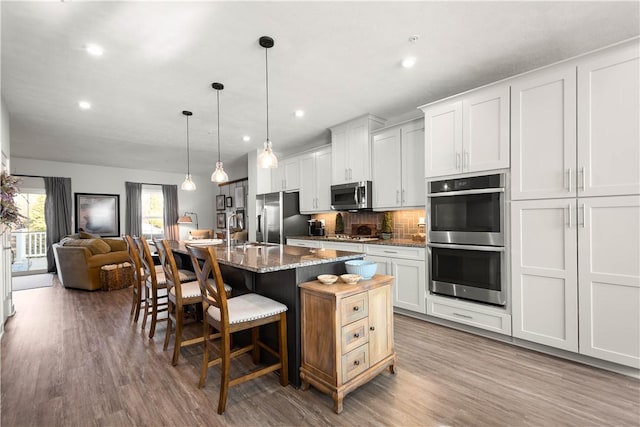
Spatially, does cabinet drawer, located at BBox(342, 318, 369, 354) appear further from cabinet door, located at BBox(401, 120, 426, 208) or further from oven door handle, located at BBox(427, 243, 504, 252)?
cabinet door, located at BBox(401, 120, 426, 208)

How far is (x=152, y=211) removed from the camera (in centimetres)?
867

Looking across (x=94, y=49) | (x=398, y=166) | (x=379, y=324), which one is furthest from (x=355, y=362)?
(x=94, y=49)

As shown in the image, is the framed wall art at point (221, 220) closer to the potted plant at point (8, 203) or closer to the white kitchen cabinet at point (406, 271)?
the potted plant at point (8, 203)

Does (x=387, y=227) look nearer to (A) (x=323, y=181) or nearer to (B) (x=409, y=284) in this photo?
(B) (x=409, y=284)

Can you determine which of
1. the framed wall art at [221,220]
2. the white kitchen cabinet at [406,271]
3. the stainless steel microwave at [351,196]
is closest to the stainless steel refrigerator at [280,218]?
the stainless steel microwave at [351,196]

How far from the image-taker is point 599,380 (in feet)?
6.99

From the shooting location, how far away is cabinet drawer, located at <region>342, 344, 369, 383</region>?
187 centimetres

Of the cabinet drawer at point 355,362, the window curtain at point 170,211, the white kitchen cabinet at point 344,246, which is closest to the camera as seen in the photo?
the cabinet drawer at point 355,362

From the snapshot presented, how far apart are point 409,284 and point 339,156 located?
2217 mm

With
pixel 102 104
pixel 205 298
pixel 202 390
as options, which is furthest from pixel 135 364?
pixel 102 104

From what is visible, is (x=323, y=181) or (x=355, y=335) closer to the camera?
(x=355, y=335)

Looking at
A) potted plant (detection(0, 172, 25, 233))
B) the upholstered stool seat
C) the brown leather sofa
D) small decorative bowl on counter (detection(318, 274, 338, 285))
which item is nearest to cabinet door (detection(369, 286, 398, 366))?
small decorative bowl on counter (detection(318, 274, 338, 285))

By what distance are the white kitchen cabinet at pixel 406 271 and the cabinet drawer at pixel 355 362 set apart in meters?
1.55

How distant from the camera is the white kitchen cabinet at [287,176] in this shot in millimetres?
5566
